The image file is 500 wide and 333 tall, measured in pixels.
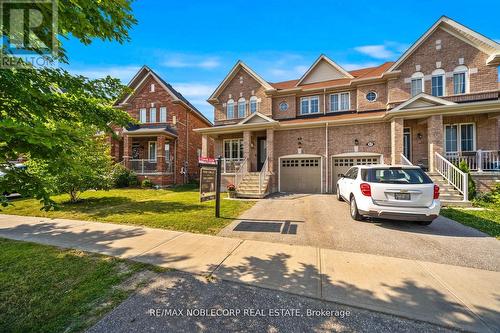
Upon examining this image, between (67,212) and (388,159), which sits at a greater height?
(388,159)

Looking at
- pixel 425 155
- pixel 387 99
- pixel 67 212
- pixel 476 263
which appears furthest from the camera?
pixel 387 99

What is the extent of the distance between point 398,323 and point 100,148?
1414 cm

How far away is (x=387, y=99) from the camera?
14547 millimetres

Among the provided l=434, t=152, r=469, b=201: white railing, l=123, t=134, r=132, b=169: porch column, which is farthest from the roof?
l=434, t=152, r=469, b=201: white railing

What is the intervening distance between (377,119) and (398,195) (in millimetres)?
9150

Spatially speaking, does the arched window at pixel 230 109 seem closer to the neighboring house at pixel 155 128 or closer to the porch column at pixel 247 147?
the porch column at pixel 247 147

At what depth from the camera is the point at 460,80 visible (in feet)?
42.9

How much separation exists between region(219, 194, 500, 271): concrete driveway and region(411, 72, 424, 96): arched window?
10.3m

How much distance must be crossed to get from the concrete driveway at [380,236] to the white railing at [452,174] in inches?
135

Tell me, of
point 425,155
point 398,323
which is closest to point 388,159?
point 425,155

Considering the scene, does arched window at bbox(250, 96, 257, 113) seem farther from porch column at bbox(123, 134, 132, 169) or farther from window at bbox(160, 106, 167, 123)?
porch column at bbox(123, 134, 132, 169)

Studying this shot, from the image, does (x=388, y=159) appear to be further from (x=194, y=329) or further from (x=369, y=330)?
(x=194, y=329)

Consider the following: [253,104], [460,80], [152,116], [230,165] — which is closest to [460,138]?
[460,80]

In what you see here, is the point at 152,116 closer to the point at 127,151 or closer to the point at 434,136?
the point at 127,151
